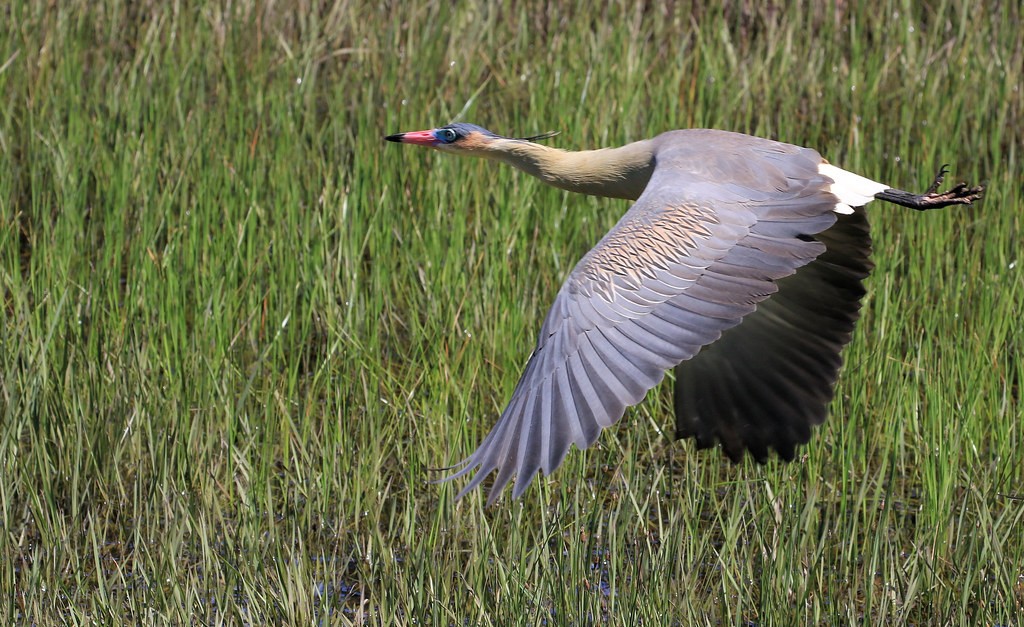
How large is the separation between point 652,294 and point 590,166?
3.21 feet

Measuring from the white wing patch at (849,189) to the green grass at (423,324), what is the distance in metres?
0.45

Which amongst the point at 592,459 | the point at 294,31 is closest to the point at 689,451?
the point at 592,459

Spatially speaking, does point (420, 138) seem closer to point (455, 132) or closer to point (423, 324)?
point (455, 132)

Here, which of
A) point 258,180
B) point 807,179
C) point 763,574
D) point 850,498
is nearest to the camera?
point 763,574

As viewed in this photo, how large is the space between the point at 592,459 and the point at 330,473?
2.36ft

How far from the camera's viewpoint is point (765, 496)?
3.08 m

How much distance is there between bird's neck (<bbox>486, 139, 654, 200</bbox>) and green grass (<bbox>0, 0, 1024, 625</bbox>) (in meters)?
0.26

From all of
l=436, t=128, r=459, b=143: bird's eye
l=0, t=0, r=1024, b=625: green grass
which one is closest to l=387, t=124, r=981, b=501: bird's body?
l=436, t=128, r=459, b=143: bird's eye

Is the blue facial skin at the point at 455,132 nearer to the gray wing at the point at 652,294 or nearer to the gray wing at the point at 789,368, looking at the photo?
the gray wing at the point at 652,294

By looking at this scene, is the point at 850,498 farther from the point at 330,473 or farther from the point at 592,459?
the point at 330,473

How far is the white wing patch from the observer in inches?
126

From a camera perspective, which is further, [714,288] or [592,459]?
[592,459]

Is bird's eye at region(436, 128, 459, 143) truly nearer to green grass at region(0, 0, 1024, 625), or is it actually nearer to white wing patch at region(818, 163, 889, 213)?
green grass at region(0, 0, 1024, 625)

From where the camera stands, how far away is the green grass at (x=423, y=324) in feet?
9.49
